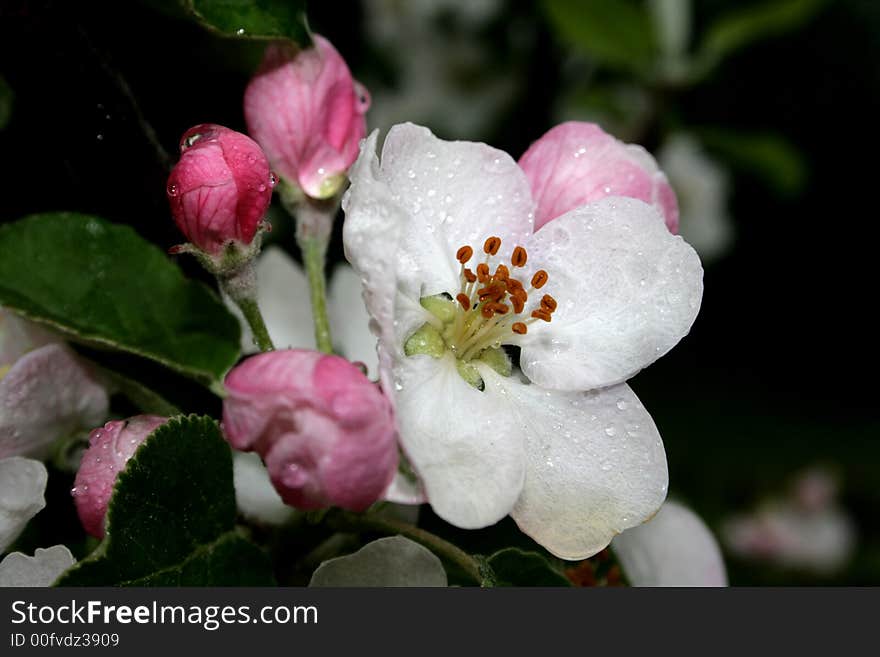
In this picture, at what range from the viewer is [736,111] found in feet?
12.5

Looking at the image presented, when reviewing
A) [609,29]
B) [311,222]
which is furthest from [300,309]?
[609,29]

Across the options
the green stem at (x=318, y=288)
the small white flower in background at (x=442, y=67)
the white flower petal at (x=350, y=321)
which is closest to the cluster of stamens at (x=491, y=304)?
the green stem at (x=318, y=288)

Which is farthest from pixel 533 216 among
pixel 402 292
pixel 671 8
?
pixel 671 8

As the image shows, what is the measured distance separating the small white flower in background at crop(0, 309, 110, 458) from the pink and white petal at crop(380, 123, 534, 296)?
1.02ft

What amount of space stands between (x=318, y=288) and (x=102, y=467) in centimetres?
25

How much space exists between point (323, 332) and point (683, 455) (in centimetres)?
267

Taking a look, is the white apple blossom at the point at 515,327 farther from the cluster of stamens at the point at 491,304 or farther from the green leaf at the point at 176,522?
the green leaf at the point at 176,522

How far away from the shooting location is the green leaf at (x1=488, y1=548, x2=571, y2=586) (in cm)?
88

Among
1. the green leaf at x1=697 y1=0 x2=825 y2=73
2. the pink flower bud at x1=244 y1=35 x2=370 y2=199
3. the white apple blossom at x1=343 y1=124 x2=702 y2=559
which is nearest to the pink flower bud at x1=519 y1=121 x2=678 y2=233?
the white apple blossom at x1=343 y1=124 x2=702 y2=559

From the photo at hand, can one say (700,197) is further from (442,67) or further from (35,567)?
(35,567)

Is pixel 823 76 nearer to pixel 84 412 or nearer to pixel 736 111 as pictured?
pixel 736 111

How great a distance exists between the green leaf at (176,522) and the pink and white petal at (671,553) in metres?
0.47
